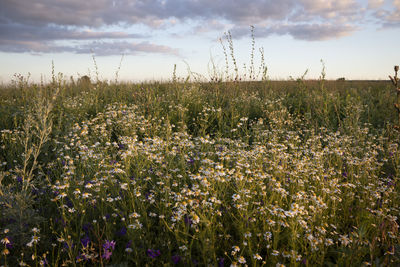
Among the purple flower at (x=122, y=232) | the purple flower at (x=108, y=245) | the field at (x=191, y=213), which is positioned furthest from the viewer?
the purple flower at (x=122, y=232)

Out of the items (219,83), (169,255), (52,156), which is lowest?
(169,255)

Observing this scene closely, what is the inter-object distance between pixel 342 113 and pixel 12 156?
24.9 ft

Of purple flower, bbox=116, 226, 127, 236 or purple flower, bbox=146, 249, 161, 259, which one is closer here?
purple flower, bbox=146, 249, 161, 259

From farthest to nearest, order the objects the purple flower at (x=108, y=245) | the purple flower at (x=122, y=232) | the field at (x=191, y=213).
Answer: the purple flower at (x=122, y=232)
the field at (x=191, y=213)
the purple flower at (x=108, y=245)

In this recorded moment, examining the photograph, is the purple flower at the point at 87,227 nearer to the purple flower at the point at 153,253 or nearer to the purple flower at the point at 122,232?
the purple flower at the point at 122,232

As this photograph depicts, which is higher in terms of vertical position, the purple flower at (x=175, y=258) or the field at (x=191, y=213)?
the field at (x=191, y=213)

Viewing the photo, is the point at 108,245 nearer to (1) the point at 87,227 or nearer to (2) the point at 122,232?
(2) the point at 122,232

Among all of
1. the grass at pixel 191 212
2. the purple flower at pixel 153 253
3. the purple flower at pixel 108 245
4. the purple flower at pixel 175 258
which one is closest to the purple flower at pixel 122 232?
the grass at pixel 191 212

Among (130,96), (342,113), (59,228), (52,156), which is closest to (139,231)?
(59,228)

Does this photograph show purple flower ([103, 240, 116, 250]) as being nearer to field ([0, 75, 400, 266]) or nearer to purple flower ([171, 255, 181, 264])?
field ([0, 75, 400, 266])

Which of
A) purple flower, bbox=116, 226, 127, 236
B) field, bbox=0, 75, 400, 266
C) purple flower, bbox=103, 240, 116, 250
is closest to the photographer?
purple flower, bbox=103, 240, 116, 250

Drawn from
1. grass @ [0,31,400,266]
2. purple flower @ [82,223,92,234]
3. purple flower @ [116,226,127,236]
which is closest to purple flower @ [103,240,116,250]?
grass @ [0,31,400,266]

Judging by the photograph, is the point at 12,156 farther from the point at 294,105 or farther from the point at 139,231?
the point at 294,105

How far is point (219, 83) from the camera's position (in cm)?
812
